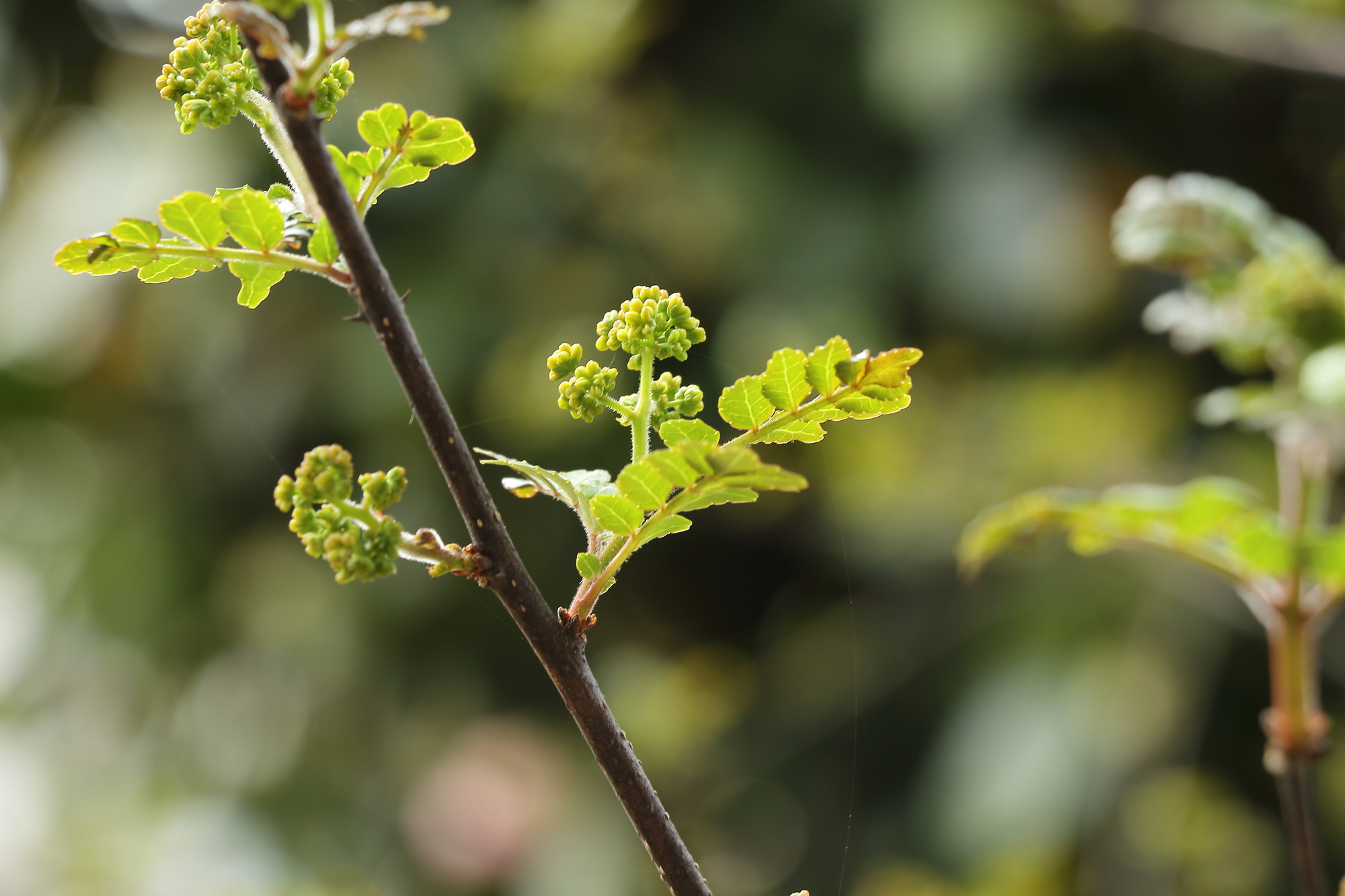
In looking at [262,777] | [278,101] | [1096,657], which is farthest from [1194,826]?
[262,777]

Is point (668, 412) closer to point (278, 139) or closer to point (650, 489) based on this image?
point (650, 489)

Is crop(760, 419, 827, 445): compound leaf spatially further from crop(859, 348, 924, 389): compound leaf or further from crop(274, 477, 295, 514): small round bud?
crop(274, 477, 295, 514): small round bud

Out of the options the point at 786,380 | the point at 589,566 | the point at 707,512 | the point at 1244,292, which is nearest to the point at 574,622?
the point at 589,566

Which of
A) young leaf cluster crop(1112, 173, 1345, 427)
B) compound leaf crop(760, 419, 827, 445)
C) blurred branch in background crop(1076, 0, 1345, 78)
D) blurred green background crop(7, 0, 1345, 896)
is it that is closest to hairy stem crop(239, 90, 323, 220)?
compound leaf crop(760, 419, 827, 445)

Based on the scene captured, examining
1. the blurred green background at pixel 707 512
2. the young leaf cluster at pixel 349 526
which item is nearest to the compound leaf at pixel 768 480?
the young leaf cluster at pixel 349 526

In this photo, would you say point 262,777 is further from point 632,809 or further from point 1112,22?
point 632,809

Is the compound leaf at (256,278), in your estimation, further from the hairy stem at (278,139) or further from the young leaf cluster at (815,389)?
the young leaf cluster at (815,389)
